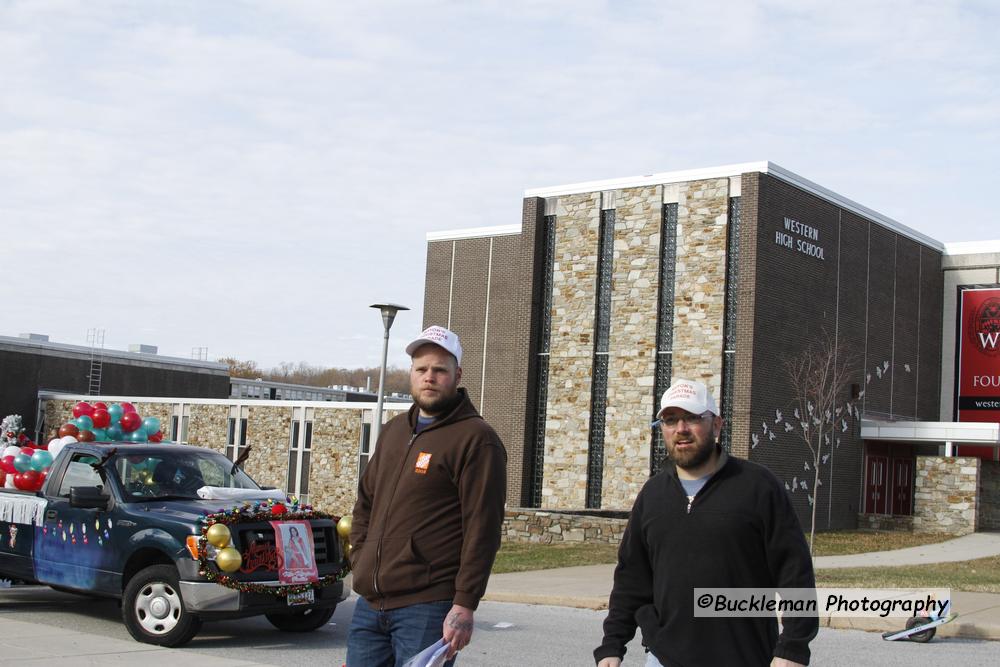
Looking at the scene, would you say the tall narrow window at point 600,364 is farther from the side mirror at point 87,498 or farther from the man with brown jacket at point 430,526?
the man with brown jacket at point 430,526

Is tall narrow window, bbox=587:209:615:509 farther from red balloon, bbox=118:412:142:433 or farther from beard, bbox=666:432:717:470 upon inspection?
beard, bbox=666:432:717:470

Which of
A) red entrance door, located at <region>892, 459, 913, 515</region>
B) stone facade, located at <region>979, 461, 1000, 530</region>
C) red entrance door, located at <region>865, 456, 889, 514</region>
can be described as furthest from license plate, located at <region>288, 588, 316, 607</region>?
red entrance door, located at <region>892, 459, 913, 515</region>

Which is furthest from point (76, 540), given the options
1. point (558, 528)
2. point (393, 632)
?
point (558, 528)

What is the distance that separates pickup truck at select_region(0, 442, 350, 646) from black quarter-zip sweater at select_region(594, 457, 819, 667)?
646cm

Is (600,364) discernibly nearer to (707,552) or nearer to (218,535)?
(218,535)

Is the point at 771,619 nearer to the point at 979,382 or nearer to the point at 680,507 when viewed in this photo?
the point at 680,507

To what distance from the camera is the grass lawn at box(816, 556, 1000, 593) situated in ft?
56.0

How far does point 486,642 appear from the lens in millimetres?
11422

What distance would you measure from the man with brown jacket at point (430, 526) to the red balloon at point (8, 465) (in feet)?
29.3

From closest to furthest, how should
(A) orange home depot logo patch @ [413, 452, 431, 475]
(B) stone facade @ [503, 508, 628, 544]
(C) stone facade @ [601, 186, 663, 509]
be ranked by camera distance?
(A) orange home depot logo patch @ [413, 452, 431, 475] < (B) stone facade @ [503, 508, 628, 544] < (C) stone facade @ [601, 186, 663, 509]

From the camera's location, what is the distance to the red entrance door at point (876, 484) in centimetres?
3544

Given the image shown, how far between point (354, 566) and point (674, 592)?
5.19 ft

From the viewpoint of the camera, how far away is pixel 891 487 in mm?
36594

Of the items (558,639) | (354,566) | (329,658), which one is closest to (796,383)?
(558,639)
